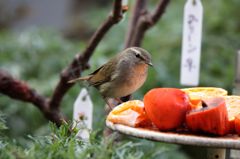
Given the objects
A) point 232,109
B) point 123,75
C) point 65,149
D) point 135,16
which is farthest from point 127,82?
point 65,149

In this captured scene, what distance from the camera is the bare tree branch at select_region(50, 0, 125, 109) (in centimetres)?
→ 362

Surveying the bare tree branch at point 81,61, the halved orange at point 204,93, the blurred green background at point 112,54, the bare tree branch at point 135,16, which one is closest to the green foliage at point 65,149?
the halved orange at point 204,93

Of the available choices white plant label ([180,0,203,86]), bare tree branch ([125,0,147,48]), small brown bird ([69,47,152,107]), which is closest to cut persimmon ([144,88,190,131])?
small brown bird ([69,47,152,107])

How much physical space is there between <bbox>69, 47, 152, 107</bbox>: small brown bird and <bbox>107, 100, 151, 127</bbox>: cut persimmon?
42.5 inches

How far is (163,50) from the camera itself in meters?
5.99

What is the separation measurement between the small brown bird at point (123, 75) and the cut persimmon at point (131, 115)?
1080 millimetres

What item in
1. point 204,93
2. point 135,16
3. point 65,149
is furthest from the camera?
point 135,16

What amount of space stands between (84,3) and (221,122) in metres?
9.42

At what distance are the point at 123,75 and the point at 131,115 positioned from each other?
132 centimetres

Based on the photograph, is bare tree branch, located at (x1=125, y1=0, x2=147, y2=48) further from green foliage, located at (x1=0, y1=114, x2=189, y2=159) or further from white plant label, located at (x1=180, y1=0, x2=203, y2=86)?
green foliage, located at (x1=0, y1=114, x2=189, y2=159)

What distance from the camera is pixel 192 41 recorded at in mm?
3898

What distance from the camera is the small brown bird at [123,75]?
380cm

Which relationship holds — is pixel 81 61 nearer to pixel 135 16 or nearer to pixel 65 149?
pixel 135 16

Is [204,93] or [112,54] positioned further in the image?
[112,54]
